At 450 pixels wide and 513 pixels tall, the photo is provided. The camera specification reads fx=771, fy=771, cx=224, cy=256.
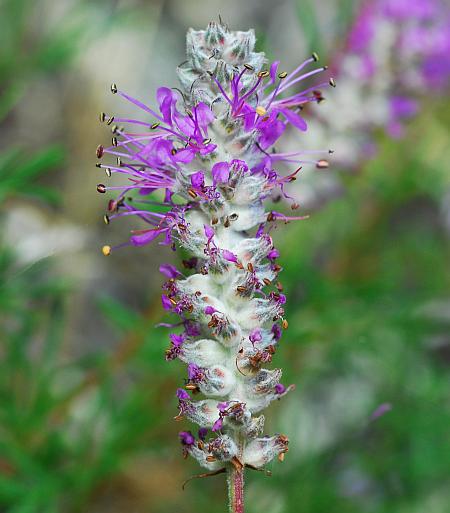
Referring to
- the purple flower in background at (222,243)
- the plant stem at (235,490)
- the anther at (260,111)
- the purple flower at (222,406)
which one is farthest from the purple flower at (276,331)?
the anther at (260,111)

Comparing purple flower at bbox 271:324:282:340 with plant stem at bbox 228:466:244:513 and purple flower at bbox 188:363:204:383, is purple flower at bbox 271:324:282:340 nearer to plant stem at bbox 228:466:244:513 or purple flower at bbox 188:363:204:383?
purple flower at bbox 188:363:204:383

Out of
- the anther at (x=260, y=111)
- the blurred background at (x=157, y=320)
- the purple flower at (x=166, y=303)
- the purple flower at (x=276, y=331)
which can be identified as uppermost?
the blurred background at (x=157, y=320)

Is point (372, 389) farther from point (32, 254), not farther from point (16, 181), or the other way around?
point (16, 181)

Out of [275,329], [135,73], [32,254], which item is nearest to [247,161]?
[275,329]

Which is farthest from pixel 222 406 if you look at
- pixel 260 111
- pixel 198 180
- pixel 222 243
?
pixel 260 111

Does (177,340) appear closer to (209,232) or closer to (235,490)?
(209,232)

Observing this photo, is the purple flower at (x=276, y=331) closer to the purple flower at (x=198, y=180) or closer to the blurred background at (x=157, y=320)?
the purple flower at (x=198, y=180)
